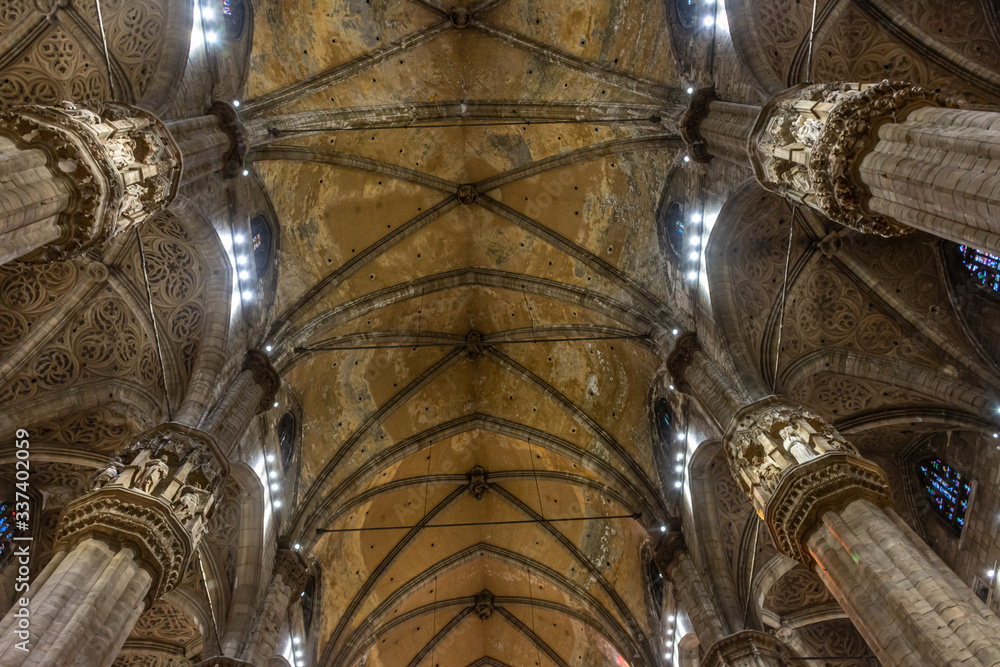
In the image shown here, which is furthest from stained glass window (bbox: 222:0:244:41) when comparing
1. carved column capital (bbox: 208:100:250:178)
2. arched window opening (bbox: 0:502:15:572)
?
arched window opening (bbox: 0:502:15:572)

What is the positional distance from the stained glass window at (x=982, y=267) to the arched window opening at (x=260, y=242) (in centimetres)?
1441

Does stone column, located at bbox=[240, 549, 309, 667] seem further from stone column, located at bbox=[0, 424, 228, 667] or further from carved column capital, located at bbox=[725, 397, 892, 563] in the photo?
carved column capital, located at bbox=[725, 397, 892, 563]

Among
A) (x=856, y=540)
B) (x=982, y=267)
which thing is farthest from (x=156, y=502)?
(x=982, y=267)

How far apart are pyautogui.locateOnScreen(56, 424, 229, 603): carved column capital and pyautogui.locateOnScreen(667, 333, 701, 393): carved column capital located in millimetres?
8700

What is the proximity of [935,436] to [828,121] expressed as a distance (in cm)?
872

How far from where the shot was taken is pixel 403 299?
1945 cm

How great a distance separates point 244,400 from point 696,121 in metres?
10.1

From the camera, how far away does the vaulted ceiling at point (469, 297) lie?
55.6 feet

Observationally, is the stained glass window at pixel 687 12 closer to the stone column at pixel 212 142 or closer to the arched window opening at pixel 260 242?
the stone column at pixel 212 142

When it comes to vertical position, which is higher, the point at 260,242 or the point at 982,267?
the point at 260,242

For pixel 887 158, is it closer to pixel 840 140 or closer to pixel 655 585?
pixel 840 140

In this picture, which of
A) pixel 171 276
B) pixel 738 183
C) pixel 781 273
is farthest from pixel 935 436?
pixel 171 276

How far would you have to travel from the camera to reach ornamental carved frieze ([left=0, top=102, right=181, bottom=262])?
7.83 m

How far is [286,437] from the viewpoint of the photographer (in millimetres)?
16891
